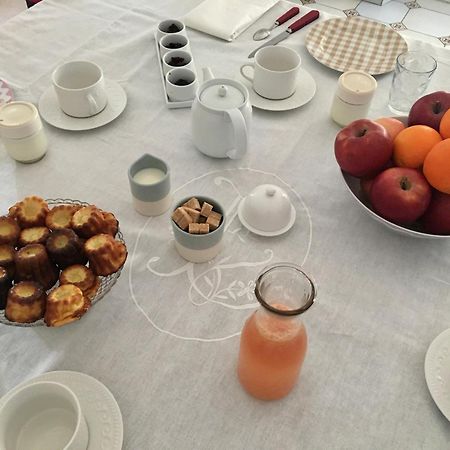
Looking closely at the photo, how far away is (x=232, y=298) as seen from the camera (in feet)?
2.14

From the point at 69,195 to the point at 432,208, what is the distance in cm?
55

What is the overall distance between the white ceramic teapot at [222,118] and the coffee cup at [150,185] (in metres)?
0.11

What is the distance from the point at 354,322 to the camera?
0.63 meters

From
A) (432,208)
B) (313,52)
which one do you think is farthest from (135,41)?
(432,208)

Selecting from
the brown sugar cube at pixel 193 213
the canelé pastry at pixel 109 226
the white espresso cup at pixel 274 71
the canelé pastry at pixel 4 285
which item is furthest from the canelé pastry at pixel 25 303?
the white espresso cup at pixel 274 71

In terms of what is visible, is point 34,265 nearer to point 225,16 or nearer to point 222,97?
Result: point 222,97

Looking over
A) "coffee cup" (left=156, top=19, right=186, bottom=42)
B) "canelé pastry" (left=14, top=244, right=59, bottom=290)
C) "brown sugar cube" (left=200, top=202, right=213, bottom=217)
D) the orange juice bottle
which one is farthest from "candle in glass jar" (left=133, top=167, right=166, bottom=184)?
"coffee cup" (left=156, top=19, right=186, bottom=42)

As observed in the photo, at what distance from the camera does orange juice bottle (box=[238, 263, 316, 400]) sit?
1.53 ft

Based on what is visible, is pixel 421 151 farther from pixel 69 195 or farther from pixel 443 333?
pixel 69 195

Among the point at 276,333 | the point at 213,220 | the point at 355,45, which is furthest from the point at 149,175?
the point at 355,45

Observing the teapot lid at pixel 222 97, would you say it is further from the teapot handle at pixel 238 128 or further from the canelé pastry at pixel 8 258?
the canelé pastry at pixel 8 258

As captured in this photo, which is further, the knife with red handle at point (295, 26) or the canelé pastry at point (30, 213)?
the knife with red handle at point (295, 26)

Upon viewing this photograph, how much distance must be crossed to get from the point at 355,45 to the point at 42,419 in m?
0.94

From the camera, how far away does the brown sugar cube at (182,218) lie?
0.66m
